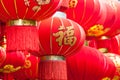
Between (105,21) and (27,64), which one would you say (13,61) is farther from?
(105,21)

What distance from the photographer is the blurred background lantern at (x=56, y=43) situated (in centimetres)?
221

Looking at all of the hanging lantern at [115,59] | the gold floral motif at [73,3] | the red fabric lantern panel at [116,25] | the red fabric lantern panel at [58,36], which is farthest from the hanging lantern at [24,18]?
the hanging lantern at [115,59]

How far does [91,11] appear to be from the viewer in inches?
98.0

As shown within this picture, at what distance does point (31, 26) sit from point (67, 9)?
0.59 m

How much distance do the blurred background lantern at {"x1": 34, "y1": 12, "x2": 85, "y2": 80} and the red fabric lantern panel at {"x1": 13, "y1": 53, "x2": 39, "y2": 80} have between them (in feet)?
2.03

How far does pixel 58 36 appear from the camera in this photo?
7.27 ft

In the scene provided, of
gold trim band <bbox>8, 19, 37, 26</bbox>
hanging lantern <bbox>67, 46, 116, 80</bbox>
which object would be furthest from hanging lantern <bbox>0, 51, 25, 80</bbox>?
gold trim band <bbox>8, 19, 37, 26</bbox>

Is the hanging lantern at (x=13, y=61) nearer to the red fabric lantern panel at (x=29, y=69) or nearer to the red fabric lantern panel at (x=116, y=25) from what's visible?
the red fabric lantern panel at (x=29, y=69)

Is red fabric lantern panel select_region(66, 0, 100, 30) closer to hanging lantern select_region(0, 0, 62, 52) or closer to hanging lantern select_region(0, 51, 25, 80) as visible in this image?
hanging lantern select_region(0, 0, 62, 52)

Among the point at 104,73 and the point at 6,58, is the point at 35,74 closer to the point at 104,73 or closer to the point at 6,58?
the point at 6,58

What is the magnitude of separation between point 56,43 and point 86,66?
0.44 meters

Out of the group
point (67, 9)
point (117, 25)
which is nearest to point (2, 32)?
point (67, 9)

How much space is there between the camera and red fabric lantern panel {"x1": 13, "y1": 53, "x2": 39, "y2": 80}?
2.91 metres

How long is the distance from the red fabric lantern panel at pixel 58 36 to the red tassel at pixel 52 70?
0.06 metres
